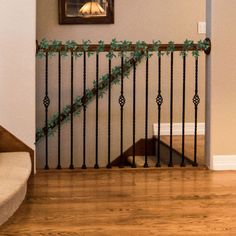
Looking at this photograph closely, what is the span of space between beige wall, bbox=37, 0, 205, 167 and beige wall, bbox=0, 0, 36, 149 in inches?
75.1

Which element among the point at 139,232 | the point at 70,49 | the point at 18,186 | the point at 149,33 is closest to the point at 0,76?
the point at 70,49

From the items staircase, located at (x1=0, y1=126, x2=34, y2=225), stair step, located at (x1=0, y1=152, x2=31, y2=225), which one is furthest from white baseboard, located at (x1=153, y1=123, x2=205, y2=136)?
stair step, located at (x1=0, y1=152, x2=31, y2=225)

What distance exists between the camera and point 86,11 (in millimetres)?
6461

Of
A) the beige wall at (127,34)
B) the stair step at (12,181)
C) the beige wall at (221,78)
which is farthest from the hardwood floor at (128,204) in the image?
the beige wall at (127,34)

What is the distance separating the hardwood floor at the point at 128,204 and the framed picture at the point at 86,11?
2314mm

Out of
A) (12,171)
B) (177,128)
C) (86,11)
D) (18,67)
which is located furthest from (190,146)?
(12,171)

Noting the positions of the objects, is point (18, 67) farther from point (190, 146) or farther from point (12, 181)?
point (190, 146)

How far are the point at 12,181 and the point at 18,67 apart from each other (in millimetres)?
1343

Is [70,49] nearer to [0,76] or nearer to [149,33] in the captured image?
[0,76]

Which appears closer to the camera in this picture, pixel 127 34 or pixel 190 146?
pixel 190 146

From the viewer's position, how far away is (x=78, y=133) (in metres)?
6.61

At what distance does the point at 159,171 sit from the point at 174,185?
0.57 meters

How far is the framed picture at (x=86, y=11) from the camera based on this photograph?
645 centimetres

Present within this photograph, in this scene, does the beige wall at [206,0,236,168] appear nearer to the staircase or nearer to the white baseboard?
the staircase
